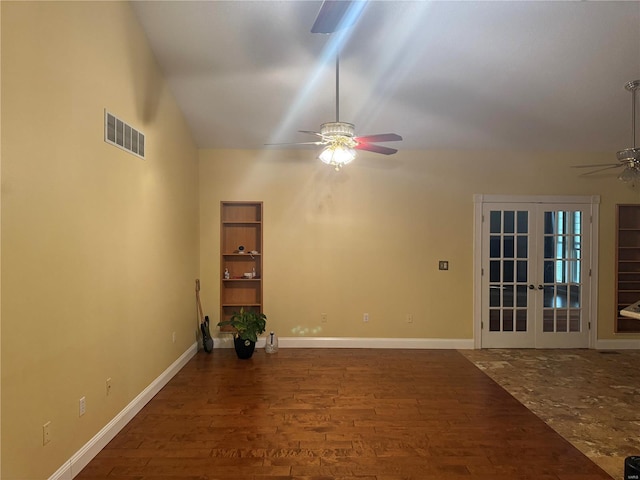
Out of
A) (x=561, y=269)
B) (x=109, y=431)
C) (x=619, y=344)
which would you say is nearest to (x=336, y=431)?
(x=109, y=431)

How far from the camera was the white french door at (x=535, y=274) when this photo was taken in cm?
552

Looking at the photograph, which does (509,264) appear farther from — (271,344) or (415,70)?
(271,344)

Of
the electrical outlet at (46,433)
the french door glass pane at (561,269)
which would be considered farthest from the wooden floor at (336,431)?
the french door glass pane at (561,269)

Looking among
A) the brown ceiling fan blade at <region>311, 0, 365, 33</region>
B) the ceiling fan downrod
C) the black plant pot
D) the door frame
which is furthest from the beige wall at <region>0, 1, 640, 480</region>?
the brown ceiling fan blade at <region>311, 0, 365, 33</region>

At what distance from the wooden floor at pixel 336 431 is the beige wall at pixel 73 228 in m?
0.43

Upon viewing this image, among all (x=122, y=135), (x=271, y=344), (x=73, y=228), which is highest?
(x=122, y=135)

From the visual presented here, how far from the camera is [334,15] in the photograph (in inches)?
83.2

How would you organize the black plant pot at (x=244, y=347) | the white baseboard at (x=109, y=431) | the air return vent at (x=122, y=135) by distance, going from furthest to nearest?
the black plant pot at (x=244, y=347) → the air return vent at (x=122, y=135) → the white baseboard at (x=109, y=431)

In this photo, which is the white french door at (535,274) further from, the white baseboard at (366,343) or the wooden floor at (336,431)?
the wooden floor at (336,431)

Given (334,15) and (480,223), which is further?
(480,223)

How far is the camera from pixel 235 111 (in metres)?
4.74

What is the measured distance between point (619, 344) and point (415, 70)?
4.96 meters

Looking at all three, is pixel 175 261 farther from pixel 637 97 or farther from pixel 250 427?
pixel 637 97

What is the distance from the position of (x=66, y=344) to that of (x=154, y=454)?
1.04 metres
